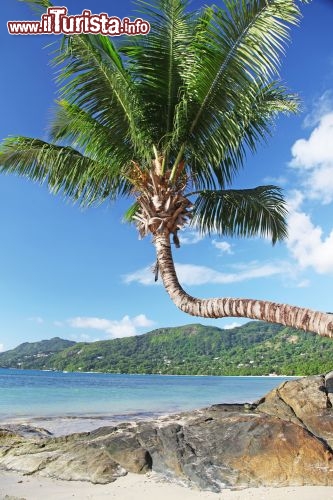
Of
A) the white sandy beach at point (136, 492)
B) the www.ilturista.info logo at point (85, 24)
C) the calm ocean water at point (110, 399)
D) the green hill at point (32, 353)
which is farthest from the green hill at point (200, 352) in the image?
the www.ilturista.info logo at point (85, 24)

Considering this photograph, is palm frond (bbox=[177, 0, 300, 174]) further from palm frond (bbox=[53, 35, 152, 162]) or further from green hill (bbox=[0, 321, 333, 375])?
green hill (bbox=[0, 321, 333, 375])

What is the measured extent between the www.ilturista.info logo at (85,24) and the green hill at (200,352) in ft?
227

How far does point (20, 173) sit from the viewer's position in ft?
31.4

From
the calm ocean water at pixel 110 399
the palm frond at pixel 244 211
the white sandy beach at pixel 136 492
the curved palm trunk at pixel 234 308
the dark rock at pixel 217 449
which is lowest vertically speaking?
the calm ocean water at pixel 110 399

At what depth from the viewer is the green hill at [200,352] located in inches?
3250

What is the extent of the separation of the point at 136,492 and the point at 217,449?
161cm

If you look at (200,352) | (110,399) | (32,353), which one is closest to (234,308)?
(110,399)

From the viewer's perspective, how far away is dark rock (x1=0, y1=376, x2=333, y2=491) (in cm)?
754

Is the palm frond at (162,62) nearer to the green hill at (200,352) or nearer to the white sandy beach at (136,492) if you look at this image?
the white sandy beach at (136,492)

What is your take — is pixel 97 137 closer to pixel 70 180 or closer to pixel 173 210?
pixel 70 180

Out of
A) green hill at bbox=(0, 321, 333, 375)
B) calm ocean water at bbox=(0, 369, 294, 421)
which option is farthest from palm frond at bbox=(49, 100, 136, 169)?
green hill at bbox=(0, 321, 333, 375)

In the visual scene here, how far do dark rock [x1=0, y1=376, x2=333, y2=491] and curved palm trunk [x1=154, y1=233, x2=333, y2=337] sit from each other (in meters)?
2.77

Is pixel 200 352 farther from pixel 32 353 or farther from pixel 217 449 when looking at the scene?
pixel 217 449

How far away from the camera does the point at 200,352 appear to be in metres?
109
